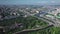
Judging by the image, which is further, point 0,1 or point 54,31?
point 0,1

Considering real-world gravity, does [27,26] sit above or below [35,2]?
below

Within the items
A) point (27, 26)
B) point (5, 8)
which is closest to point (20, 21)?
point (27, 26)

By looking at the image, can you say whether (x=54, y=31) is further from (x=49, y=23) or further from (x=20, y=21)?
(x=20, y=21)

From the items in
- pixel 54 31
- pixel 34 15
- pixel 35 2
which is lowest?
pixel 54 31

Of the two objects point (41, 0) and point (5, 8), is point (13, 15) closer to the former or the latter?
point (5, 8)

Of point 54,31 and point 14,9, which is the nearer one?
point 54,31

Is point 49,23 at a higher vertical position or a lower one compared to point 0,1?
lower

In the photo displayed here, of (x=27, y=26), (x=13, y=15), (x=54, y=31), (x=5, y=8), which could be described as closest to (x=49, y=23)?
(x=54, y=31)
